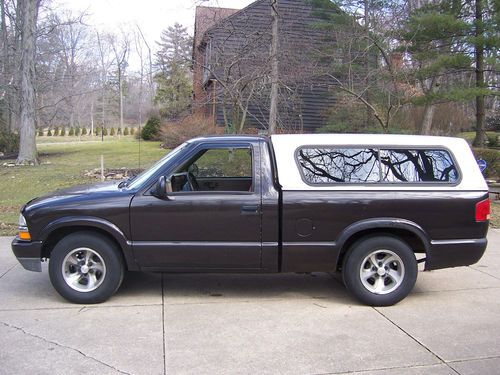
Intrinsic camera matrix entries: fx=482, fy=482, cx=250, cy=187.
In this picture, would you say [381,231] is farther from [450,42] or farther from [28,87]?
[28,87]

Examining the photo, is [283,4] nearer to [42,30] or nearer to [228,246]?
[42,30]

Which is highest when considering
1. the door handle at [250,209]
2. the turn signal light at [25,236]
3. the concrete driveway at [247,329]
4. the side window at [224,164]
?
the side window at [224,164]

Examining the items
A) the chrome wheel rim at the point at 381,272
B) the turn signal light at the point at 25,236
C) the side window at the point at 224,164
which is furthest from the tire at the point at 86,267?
the chrome wheel rim at the point at 381,272

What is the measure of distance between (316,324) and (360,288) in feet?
2.47

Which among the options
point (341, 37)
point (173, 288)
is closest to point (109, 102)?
point (341, 37)

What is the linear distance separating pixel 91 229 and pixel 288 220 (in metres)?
2.06

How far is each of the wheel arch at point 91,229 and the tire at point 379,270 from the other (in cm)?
226

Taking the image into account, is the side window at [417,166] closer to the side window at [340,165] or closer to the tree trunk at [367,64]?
the side window at [340,165]

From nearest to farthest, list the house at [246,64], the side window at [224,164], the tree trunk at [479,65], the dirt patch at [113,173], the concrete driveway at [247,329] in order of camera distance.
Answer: the concrete driveway at [247,329] < the side window at [224,164] < the house at [246,64] < the tree trunk at [479,65] < the dirt patch at [113,173]

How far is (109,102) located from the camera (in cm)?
6969

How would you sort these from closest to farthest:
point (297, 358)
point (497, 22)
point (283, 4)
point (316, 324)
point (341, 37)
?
point (297, 358)
point (316, 324)
point (497, 22)
point (341, 37)
point (283, 4)

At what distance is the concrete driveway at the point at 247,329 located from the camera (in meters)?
3.74

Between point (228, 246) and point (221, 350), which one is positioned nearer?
point (221, 350)

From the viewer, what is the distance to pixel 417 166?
5.14m
